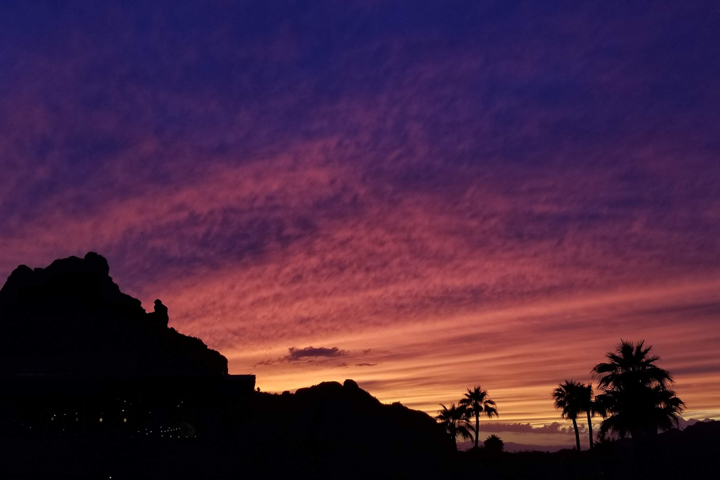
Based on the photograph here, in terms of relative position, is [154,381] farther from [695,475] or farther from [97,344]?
[695,475]

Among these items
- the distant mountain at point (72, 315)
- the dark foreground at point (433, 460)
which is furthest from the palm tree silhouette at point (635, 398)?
the distant mountain at point (72, 315)

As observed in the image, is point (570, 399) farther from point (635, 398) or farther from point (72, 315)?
point (72, 315)

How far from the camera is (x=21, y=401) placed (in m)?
14.8

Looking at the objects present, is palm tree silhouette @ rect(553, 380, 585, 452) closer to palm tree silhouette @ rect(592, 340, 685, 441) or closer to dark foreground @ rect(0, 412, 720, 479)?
dark foreground @ rect(0, 412, 720, 479)

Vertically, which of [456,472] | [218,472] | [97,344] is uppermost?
[97,344]

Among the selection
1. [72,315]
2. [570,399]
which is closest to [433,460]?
[570,399]

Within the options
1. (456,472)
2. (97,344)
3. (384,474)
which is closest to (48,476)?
(97,344)

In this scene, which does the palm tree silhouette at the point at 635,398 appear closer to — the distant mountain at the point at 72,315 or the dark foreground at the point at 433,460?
the dark foreground at the point at 433,460

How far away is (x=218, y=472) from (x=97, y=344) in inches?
561

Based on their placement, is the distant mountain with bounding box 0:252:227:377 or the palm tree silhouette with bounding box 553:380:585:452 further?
the palm tree silhouette with bounding box 553:380:585:452

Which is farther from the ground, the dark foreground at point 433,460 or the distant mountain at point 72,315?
the distant mountain at point 72,315

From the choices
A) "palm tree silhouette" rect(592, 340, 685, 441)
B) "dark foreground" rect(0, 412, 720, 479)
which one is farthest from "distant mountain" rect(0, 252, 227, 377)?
"palm tree silhouette" rect(592, 340, 685, 441)

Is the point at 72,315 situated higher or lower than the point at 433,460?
higher

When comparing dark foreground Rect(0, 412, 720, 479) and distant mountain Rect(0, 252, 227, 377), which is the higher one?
distant mountain Rect(0, 252, 227, 377)
